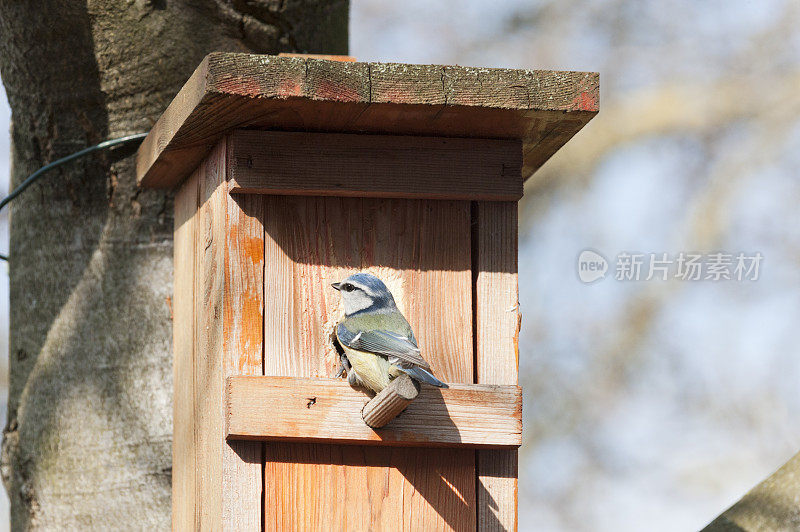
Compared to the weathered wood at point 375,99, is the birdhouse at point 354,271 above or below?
below

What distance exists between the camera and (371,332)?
199cm

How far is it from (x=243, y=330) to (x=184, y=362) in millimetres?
425

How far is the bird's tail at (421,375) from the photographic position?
182 cm

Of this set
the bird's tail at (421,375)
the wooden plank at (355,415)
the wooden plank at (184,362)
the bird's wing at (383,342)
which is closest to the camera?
the bird's tail at (421,375)

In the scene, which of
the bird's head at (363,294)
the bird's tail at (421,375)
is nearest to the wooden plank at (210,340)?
the bird's head at (363,294)

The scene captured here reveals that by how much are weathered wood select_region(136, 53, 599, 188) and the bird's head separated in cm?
32

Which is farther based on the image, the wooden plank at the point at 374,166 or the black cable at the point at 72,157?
the black cable at the point at 72,157

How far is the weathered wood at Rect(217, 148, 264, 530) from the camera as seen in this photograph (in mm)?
2037

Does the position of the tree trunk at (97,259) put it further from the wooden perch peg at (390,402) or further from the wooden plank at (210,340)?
the wooden perch peg at (390,402)

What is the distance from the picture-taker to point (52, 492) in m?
2.58

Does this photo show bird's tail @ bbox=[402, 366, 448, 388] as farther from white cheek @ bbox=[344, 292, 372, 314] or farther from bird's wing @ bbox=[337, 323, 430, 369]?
white cheek @ bbox=[344, 292, 372, 314]

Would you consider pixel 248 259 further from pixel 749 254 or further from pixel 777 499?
pixel 749 254

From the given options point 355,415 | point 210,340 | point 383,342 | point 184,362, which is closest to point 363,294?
point 383,342

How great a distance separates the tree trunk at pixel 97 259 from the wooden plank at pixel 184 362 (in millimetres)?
51
